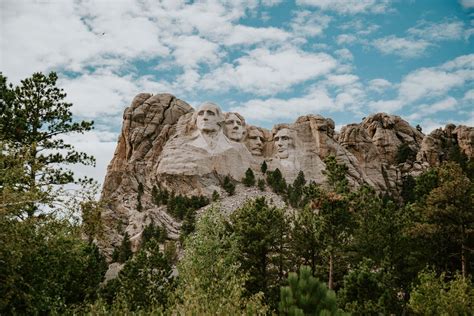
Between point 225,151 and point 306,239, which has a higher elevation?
point 225,151

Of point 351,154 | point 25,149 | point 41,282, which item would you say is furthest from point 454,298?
point 351,154

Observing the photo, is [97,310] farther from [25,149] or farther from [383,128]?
[383,128]

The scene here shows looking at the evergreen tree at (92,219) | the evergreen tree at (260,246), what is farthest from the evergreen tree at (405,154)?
the evergreen tree at (92,219)

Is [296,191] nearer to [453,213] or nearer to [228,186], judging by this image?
[228,186]

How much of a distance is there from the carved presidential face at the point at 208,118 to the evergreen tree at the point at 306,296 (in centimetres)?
6723

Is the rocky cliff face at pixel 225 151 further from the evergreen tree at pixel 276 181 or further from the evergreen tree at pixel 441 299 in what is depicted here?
the evergreen tree at pixel 441 299

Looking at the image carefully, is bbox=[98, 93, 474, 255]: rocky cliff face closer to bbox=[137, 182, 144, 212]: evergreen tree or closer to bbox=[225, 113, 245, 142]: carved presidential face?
bbox=[225, 113, 245, 142]: carved presidential face

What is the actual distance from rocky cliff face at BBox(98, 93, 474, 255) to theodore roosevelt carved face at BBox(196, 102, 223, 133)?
0.15m

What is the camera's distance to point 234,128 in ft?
266

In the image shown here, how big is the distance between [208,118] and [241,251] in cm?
4787

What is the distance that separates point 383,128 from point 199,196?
4373 cm

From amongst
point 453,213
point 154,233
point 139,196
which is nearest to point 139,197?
point 139,196

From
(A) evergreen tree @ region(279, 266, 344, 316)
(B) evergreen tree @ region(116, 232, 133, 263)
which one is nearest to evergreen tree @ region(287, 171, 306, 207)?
(B) evergreen tree @ region(116, 232, 133, 263)

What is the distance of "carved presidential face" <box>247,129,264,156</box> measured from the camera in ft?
271
